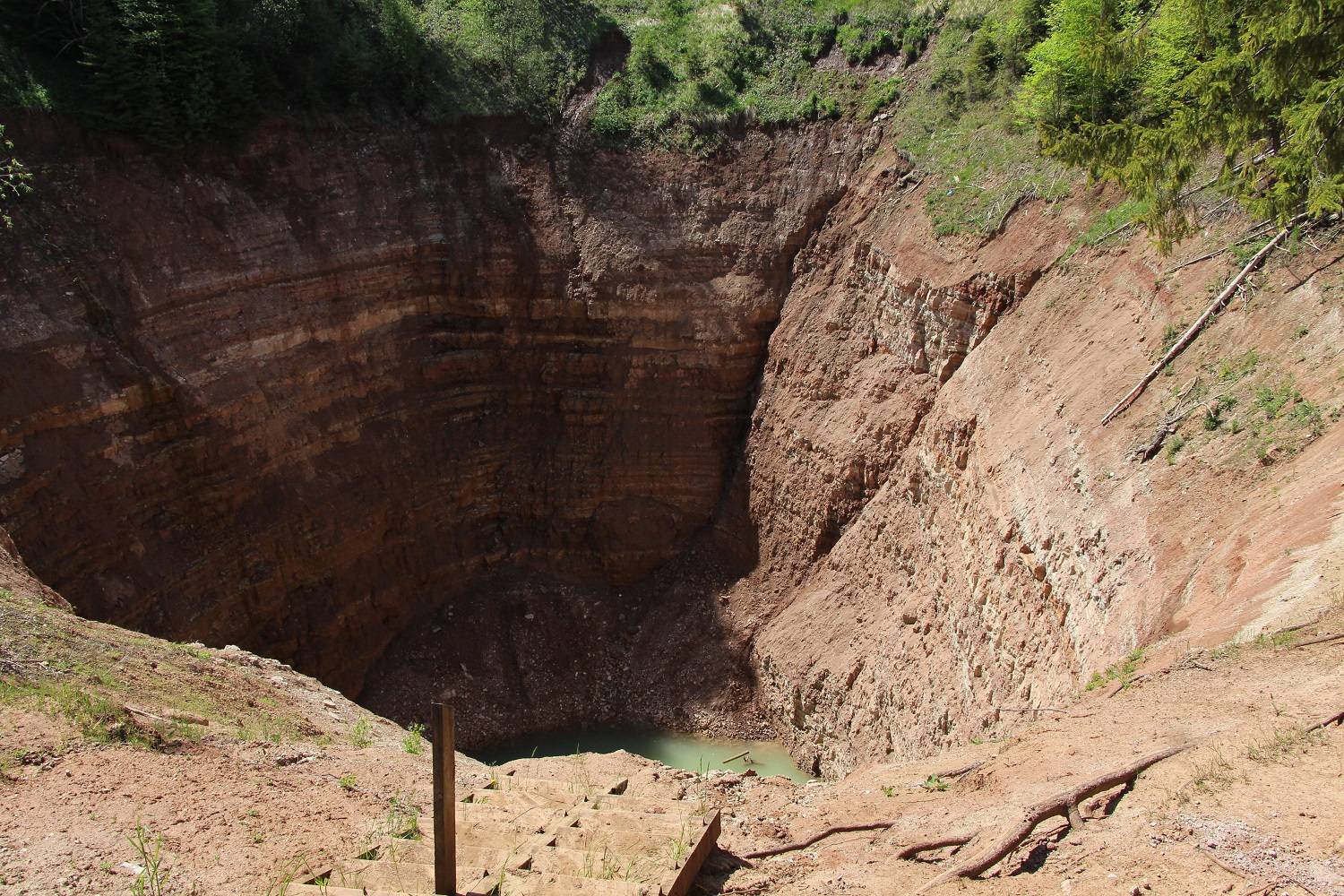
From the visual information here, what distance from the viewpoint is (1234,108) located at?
40.4 feet

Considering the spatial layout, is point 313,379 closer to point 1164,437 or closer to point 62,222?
point 62,222

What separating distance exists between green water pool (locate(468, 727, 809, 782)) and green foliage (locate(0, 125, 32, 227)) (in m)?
13.4

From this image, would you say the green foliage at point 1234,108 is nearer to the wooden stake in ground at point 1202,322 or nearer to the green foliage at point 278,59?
the wooden stake in ground at point 1202,322

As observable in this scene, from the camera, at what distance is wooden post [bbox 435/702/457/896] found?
608 cm

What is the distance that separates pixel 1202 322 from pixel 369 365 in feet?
54.0

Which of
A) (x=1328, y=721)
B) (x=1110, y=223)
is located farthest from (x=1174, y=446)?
(x=1328, y=721)

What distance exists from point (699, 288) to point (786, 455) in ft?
14.4

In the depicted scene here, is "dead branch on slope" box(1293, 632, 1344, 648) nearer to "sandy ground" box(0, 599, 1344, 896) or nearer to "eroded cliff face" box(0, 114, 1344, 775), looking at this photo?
"sandy ground" box(0, 599, 1344, 896)

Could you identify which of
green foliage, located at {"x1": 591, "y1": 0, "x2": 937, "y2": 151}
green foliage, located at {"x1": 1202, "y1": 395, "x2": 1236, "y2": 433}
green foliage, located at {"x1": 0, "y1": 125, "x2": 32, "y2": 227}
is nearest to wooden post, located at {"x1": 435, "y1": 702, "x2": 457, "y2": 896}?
green foliage, located at {"x1": 1202, "y1": 395, "x2": 1236, "y2": 433}

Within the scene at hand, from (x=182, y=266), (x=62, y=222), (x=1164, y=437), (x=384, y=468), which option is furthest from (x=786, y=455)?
(x=62, y=222)

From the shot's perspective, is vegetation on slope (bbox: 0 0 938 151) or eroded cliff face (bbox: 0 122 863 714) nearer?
eroded cliff face (bbox: 0 122 863 714)

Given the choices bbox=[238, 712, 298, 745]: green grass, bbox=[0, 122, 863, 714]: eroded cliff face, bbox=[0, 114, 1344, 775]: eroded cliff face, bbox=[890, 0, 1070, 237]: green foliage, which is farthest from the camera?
bbox=[890, 0, 1070, 237]: green foliage

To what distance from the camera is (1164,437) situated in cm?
1259

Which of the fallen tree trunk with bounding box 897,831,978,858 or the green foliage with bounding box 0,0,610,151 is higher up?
the green foliage with bounding box 0,0,610,151
